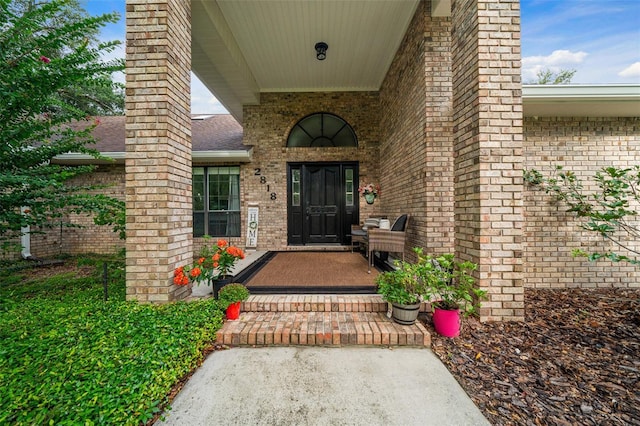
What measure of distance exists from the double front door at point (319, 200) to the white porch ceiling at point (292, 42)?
193cm

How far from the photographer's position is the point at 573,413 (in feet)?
4.47

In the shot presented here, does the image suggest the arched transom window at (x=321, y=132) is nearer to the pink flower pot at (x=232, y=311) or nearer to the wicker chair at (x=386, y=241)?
the wicker chair at (x=386, y=241)

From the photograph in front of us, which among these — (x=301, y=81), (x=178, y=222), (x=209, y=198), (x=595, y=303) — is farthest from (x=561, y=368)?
(x=209, y=198)

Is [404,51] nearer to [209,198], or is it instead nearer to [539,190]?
[539,190]

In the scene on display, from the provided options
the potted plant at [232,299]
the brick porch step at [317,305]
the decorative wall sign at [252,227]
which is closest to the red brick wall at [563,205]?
the brick porch step at [317,305]

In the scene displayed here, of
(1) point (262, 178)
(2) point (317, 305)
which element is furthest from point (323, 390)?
(1) point (262, 178)

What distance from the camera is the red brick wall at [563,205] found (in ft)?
11.2

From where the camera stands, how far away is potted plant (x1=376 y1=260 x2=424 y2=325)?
2191mm

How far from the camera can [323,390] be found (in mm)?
1572

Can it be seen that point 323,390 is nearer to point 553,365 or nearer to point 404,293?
point 404,293

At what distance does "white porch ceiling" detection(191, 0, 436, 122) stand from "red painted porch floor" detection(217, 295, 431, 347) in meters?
3.79

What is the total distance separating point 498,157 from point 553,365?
5.58 ft

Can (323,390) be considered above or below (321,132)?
below

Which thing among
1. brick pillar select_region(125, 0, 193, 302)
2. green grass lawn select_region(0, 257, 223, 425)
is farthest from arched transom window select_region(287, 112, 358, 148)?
green grass lawn select_region(0, 257, 223, 425)
